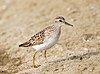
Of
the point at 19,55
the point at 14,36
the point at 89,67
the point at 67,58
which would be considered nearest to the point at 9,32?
the point at 14,36

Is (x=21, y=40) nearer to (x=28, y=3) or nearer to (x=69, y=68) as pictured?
(x=69, y=68)

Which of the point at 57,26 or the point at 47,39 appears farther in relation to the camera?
the point at 57,26

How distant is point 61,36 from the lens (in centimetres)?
1542

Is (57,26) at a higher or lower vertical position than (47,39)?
higher

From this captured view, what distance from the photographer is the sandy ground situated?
500 inches

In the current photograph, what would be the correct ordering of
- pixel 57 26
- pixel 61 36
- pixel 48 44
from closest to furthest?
pixel 48 44 → pixel 57 26 → pixel 61 36

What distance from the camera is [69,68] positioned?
12.3 metres

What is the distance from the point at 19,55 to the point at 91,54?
100 inches

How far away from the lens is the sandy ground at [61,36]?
12695mm

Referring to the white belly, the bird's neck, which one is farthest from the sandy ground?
the bird's neck

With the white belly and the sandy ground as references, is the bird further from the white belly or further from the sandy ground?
the sandy ground

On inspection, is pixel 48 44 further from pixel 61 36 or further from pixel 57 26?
pixel 61 36

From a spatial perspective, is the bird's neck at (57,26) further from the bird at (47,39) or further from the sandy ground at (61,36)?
the sandy ground at (61,36)

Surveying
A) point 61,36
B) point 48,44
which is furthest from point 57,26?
point 61,36
